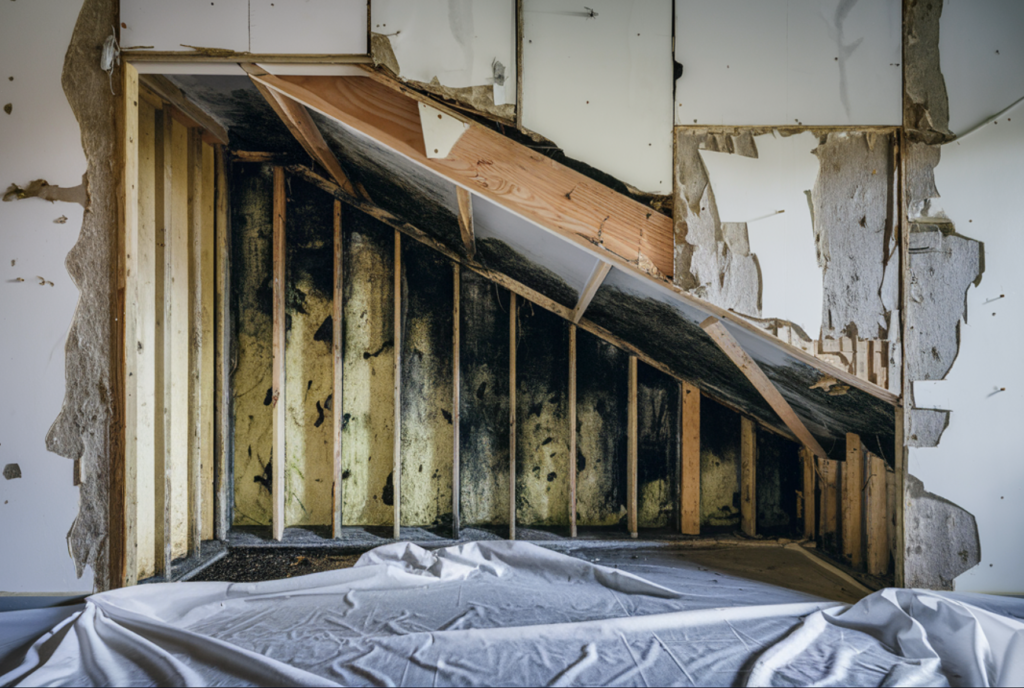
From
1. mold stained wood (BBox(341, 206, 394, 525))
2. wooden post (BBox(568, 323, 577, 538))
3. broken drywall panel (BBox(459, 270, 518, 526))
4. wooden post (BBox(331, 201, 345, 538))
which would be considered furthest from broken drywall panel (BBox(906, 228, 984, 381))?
wooden post (BBox(331, 201, 345, 538))

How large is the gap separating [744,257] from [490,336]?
1572 mm

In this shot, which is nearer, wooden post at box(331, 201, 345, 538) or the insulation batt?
the insulation batt

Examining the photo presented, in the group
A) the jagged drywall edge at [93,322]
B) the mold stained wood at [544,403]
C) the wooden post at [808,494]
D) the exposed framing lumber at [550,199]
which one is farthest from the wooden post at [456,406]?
the wooden post at [808,494]

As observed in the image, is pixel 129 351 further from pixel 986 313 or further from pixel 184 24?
pixel 986 313

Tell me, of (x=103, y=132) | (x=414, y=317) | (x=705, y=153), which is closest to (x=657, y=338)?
(x=705, y=153)

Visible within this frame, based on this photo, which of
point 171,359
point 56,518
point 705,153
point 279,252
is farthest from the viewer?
point 279,252

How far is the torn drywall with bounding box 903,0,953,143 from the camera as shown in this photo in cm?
176

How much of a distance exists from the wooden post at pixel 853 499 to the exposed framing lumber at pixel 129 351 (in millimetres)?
2992

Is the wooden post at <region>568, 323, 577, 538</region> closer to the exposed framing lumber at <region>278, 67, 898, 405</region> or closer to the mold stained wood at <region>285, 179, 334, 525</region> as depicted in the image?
the exposed framing lumber at <region>278, 67, 898, 405</region>

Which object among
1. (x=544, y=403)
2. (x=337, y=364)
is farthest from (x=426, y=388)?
(x=544, y=403)

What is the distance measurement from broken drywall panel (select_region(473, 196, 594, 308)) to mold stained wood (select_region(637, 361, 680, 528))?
0.69 metres

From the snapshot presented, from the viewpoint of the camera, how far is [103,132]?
1.98 m

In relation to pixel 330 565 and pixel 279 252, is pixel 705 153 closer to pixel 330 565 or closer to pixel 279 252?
pixel 279 252

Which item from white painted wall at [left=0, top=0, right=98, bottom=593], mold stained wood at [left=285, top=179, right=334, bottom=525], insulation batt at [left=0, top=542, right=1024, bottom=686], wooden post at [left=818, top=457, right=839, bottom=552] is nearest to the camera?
insulation batt at [left=0, top=542, right=1024, bottom=686]
